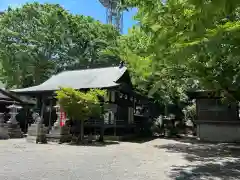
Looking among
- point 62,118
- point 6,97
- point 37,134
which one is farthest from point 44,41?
point 37,134

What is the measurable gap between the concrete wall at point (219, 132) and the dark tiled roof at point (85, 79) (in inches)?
309

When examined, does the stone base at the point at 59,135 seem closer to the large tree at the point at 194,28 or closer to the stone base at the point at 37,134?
the stone base at the point at 37,134

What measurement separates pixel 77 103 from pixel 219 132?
11.7 metres

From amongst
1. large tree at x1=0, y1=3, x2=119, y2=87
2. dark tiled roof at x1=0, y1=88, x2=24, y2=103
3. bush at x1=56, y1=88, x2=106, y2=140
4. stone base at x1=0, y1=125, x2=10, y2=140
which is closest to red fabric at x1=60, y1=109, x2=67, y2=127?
bush at x1=56, y1=88, x2=106, y2=140

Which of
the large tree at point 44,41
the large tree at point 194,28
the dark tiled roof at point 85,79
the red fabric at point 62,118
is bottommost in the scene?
the red fabric at point 62,118

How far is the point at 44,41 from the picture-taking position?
35812 mm

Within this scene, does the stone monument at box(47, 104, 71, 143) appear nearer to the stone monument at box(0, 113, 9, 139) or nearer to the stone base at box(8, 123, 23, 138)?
the stone monument at box(0, 113, 9, 139)

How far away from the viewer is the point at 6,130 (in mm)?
18609

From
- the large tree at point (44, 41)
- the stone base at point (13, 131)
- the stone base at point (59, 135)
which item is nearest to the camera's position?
the stone base at point (59, 135)

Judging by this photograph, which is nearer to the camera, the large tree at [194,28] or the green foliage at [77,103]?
the large tree at [194,28]

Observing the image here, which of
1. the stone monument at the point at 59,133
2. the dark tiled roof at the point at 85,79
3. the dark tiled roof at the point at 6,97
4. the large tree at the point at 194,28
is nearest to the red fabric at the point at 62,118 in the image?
the stone monument at the point at 59,133

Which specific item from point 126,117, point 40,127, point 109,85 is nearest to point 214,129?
point 126,117

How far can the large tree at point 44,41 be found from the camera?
35.5m

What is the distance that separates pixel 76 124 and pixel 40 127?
295 centimetres
